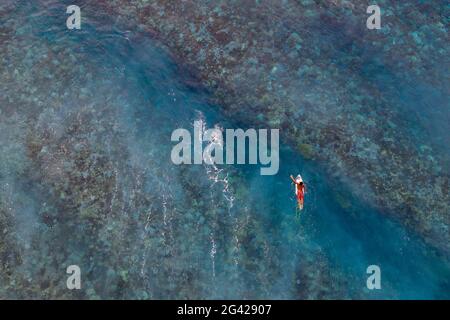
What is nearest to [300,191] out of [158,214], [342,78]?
[158,214]

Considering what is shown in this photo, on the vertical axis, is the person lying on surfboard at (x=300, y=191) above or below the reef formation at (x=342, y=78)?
below

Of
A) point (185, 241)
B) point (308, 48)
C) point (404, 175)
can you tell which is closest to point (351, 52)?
point (308, 48)

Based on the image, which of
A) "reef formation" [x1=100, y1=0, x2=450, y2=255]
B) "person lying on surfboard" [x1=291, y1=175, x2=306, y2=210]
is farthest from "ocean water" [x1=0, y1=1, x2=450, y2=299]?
"reef formation" [x1=100, y1=0, x2=450, y2=255]

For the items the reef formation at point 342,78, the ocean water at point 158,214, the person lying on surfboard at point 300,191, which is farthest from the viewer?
the reef formation at point 342,78

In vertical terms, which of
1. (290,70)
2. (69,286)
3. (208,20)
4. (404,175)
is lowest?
(69,286)

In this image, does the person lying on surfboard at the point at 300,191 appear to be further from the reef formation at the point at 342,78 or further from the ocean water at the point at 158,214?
the reef formation at the point at 342,78

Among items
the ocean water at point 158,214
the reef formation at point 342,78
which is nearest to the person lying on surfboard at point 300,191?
the ocean water at point 158,214

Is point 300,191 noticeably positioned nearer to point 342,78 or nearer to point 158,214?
point 158,214

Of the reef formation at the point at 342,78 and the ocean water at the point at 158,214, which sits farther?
the reef formation at the point at 342,78

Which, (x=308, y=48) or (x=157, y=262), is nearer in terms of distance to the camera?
(x=157, y=262)

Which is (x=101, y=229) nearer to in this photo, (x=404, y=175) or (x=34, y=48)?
(x=34, y=48)
